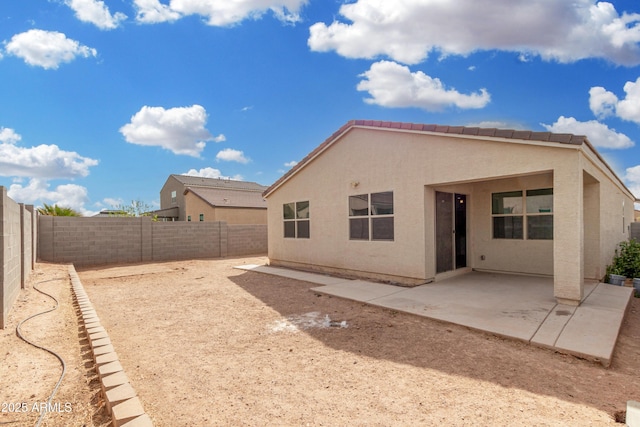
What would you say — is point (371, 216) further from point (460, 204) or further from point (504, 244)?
point (504, 244)

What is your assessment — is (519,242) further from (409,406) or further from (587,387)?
(409,406)

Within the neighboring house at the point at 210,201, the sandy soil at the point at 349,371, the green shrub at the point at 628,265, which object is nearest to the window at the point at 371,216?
the sandy soil at the point at 349,371

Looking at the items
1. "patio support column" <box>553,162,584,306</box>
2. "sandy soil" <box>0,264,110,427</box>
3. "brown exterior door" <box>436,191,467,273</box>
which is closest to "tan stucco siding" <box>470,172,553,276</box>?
"brown exterior door" <box>436,191,467,273</box>

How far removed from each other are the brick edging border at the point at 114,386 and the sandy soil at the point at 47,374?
129 mm

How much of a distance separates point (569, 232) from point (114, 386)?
676 centimetres

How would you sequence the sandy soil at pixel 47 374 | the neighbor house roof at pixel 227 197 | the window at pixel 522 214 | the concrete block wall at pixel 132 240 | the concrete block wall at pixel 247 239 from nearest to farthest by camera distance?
1. the sandy soil at pixel 47 374
2. the window at pixel 522 214
3. the concrete block wall at pixel 132 240
4. the concrete block wall at pixel 247 239
5. the neighbor house roof at pixel 227 197

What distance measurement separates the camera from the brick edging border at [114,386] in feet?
8.41

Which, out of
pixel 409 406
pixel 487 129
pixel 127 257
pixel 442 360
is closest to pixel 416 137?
pixel 487 129

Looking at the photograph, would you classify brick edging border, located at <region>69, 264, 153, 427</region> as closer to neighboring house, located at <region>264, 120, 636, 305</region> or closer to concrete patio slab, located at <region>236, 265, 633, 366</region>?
concrete patio slab, located at <region>236, 265, 633, 366</region>

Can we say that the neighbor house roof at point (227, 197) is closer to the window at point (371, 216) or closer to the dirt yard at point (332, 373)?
the window at point (371, 216)

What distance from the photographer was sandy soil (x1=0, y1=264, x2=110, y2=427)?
2.87 meters

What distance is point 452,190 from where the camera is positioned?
8.41 meters

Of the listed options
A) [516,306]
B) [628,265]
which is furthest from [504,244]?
[516,306]

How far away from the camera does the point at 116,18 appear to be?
332 inches
